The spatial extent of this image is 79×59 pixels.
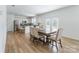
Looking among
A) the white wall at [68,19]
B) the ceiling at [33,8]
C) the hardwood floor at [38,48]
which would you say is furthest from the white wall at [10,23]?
the hardwood floor at [38,48]

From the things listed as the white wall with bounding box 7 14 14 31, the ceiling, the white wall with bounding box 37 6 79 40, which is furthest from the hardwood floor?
the white wall with bounding box 7 14 14 31

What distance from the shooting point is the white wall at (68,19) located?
15.8 ft

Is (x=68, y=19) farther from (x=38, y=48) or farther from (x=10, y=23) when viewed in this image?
(x=10, y=23)

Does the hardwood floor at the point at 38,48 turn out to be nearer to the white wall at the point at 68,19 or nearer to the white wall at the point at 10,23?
the white wall at the point at 68,19

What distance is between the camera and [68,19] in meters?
5.14

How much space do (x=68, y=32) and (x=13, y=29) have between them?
18.1ft

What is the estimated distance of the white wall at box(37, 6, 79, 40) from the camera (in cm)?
483

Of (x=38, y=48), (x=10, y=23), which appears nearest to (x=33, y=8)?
(x=38, y=48)

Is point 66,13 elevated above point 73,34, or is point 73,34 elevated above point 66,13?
point 66,13

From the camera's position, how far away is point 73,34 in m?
4.88

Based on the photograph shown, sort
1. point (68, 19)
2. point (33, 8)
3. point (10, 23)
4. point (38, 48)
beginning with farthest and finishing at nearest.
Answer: point (10, 23), point (68, 19), point (33, 8), point (38, 48)
